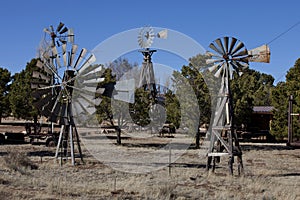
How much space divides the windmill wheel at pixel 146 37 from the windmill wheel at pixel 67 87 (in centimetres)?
582

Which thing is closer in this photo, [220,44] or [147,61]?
[220,44]

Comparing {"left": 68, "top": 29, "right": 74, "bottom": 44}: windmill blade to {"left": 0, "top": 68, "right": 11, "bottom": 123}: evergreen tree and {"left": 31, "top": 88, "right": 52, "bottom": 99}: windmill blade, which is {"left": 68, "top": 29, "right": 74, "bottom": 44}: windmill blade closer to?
{"left": 31, "top": 88, "right": 52, "bottom": 99}: windmill blade

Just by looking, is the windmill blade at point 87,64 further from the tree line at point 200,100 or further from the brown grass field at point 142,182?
the tree line at point 200,100

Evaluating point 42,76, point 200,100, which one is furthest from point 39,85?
point 200,100

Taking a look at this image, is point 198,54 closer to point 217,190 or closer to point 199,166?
point 199,166

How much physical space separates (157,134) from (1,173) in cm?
1816

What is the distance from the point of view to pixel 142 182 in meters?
10.9

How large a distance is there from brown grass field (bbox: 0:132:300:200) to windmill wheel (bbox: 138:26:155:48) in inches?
289

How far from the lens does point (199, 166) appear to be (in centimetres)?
1538

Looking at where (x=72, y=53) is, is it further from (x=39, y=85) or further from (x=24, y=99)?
(x=24, y=99)

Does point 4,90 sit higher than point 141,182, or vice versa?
point 4,90

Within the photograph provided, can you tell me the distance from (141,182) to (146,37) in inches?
449

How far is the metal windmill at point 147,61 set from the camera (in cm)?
2062

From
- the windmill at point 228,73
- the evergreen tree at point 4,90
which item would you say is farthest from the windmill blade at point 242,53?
the evergreen tree at point 4,90
